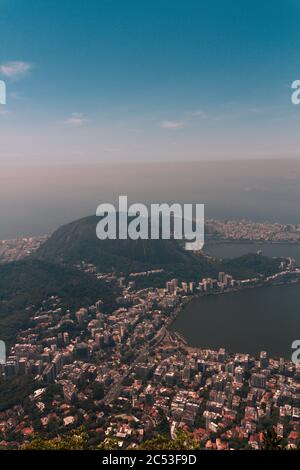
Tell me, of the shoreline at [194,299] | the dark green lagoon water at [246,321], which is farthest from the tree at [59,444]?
the dark green lagoon water at [246,321]

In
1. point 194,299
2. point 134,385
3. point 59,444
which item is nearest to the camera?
point 59,444

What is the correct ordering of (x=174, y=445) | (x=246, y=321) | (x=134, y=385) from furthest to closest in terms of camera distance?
(x=246, y=321) → (x=134, y=385) → (x=174, y=445)

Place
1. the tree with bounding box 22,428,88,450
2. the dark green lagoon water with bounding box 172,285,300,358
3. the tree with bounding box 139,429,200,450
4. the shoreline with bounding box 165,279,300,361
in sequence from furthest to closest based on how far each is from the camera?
the dark green lagoon water with bounding box 172,285,300,358 → the shoreline with bounding box 165,279,300,361 → the tree with bounding box 22,428,88,450 → the tree with bounding box 139,429,200,450

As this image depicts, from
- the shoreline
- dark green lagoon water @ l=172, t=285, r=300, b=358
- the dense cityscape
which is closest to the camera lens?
the dense cityscape

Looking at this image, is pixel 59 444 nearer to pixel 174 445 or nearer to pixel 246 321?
pixel 174 445

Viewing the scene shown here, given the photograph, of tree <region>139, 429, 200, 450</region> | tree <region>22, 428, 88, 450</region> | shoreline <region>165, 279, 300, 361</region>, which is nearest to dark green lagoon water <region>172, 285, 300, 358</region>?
shoreline <region>165, 279, 300, 361</region>

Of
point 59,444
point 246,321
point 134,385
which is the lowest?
point 134,385

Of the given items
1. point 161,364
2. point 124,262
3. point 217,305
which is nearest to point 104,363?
point 161,364

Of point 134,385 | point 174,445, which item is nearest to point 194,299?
point 134,385

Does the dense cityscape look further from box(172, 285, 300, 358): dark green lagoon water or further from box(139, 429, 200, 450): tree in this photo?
box(139, 429, 200, 450): tree

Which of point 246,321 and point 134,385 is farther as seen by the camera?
point 246,321

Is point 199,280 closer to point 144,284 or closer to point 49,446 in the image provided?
point 144,284
